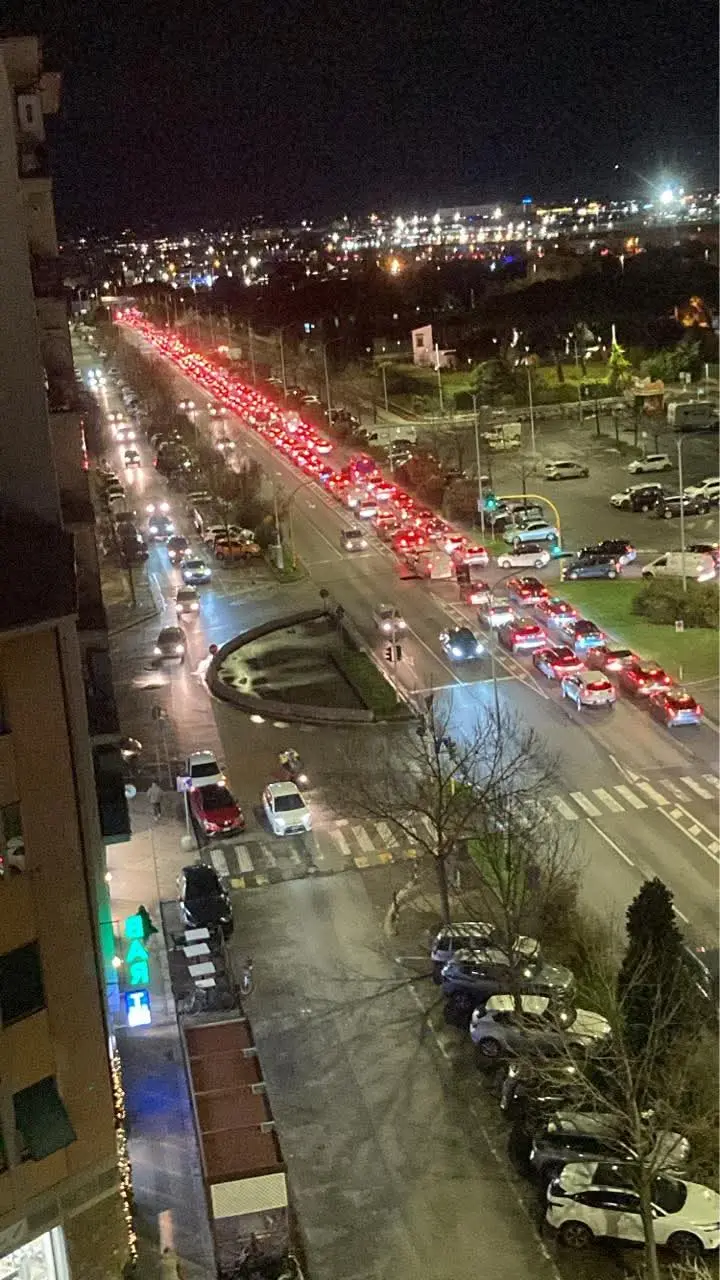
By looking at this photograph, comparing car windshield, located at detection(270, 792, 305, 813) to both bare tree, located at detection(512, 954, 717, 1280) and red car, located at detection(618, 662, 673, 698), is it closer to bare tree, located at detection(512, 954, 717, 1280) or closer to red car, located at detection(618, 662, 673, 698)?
red car, located at detection(618, 662, 673, 698)

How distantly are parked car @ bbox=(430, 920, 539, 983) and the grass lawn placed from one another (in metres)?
13.5

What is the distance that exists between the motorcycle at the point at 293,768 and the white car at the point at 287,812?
1.78 metres

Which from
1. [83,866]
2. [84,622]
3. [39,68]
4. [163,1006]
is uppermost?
[39,68]

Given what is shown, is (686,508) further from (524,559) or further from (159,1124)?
(159,1124)

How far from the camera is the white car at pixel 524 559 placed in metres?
42.4

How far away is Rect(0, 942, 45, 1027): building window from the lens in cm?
1125

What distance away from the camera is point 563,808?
24.4 metres

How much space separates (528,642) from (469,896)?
1282cm

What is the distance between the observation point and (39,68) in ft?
43.9

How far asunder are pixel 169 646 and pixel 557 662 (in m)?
11.4

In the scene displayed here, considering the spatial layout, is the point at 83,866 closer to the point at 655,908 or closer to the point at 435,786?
the point at 655,908

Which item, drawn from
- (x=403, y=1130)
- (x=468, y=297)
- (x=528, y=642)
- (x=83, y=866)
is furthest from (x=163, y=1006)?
(x=468, y=297)

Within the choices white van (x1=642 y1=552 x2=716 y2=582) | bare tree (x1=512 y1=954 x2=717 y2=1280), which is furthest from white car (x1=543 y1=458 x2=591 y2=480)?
bare tree (x1=512 y1=954 x2=717 y2=1280)

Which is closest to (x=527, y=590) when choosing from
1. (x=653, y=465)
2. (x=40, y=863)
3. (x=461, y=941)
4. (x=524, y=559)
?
(x=524, y=559)
